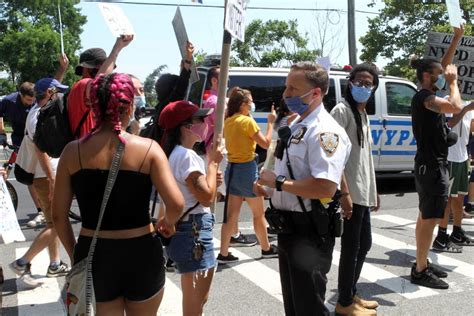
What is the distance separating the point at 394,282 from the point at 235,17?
3249 mm

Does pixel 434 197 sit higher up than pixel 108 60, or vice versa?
pixel 108 60

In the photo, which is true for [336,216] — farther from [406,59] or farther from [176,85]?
[406,59]

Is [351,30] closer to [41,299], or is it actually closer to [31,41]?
[41,299]

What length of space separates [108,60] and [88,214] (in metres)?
1.58

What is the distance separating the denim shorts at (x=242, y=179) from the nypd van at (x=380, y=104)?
10.1ft

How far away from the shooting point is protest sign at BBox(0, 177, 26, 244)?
3541mm

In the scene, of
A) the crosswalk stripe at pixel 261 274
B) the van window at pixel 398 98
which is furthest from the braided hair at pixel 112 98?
the van window at pixel 398 98

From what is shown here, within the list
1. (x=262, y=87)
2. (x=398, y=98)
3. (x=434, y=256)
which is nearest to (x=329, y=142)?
(x=434, y=256)

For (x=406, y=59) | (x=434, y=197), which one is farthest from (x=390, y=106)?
(x=406, y=59)

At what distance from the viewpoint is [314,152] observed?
282 cm

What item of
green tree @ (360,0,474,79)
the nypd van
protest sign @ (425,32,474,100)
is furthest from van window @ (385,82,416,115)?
green tree @ (360,0,474,79)

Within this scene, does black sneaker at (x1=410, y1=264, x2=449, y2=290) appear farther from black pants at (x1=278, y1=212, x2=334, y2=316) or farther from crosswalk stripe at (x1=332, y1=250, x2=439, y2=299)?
black pants at (x1=278, y1=212, x2=334, y2=316)

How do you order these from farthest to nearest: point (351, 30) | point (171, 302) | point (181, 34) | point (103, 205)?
point (351, 30) < point (171, 302) < point (181, 34) < point (103, 205)

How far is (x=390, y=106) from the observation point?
9.68 metres
